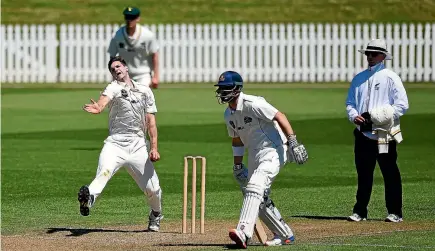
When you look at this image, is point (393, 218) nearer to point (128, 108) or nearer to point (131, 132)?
point (131, 132)

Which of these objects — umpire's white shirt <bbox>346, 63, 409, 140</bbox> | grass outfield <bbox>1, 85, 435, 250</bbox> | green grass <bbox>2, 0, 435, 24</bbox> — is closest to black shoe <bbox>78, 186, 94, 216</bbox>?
grass outfield <bbox>1, 85, 435, 250</bbox>

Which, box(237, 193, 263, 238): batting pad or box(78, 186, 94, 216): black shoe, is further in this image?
box(78, 186, 94, 216): black shoe

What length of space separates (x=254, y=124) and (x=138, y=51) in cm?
797

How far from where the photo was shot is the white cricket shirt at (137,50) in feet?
66.0

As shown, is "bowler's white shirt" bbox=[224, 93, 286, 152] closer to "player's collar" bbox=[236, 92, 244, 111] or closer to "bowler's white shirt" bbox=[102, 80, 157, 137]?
A: "player's collar" bbox=[236, 92, 244, 111]

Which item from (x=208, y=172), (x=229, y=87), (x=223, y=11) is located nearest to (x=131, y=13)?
(x=208, y=172)

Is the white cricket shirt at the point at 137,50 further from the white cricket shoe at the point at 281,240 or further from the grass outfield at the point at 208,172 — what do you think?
the white cricket shoe at the point at 281,240

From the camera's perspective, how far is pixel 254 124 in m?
12.4

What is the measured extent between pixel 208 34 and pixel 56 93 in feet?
16.8

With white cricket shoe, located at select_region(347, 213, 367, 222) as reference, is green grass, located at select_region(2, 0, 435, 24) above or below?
below

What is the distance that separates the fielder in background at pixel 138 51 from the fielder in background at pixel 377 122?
6.01 m

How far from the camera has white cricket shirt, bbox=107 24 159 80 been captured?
2011cm

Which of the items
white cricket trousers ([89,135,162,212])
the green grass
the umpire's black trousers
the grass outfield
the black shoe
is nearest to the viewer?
the black shoe

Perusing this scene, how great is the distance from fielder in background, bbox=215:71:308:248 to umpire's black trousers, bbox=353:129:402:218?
7.16 ft
